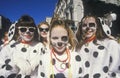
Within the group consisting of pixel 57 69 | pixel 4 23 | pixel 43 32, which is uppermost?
pixel 4 23

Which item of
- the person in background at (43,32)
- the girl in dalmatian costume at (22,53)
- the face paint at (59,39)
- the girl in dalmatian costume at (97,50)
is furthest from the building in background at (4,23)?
the face paint at (59,39)

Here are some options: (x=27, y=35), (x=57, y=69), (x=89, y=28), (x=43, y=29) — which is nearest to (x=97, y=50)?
(x=89, y=28)

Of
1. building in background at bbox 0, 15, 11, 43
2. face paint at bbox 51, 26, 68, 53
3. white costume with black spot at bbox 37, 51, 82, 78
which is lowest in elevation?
white costume with black spot at bbox 37, 51, 82, 78

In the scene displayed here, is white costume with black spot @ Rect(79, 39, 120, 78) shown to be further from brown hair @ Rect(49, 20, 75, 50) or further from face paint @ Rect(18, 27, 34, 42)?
face paint @ Rect(18, 27, 34, 42)

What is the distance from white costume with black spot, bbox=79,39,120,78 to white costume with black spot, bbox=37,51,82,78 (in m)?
0.16

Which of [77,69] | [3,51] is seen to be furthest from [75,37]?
[3,51]

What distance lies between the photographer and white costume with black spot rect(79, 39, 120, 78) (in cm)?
541

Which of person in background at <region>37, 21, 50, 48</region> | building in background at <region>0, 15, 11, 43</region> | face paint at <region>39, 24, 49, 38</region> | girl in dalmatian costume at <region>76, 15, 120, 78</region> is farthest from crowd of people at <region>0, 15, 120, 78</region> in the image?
building in background at <region>0, 15, 11, 43</region>

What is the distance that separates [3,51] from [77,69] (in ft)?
4.73

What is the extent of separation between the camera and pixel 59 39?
5.30 m

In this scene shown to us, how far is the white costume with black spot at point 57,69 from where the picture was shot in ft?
17.1

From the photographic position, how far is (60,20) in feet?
18.0

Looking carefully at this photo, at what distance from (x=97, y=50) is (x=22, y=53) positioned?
4.49 ft

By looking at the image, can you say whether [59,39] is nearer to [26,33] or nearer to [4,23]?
[26,33]
